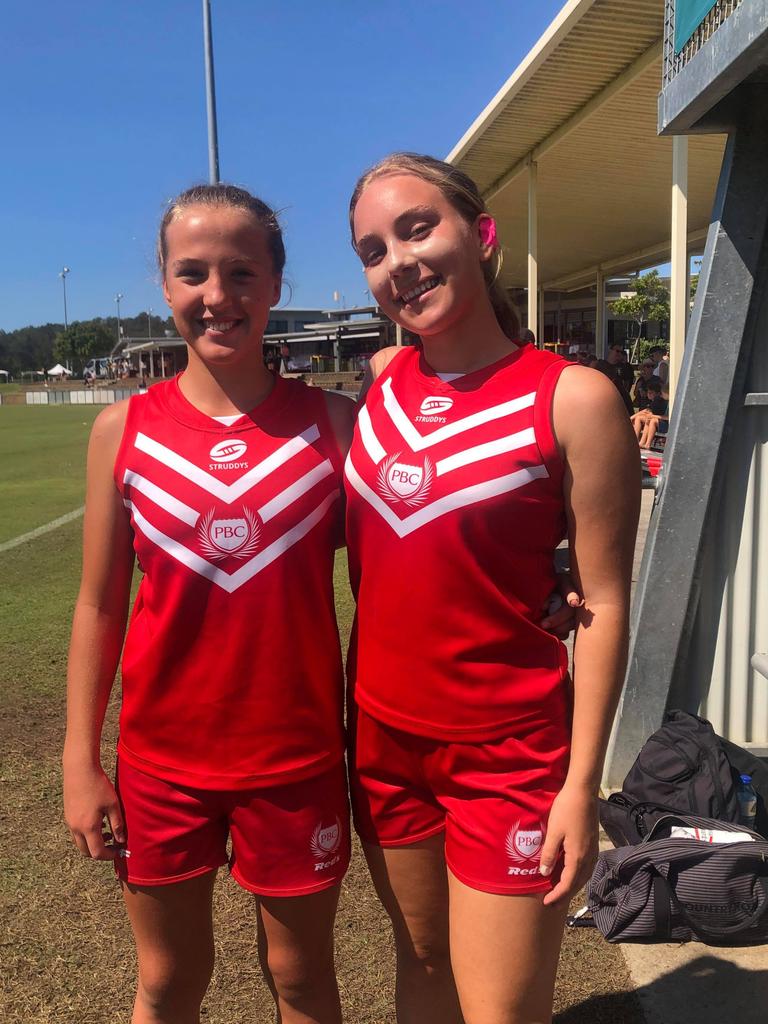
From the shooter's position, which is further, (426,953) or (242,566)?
(426,953)

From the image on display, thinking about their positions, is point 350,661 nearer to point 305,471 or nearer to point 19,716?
point 305,471

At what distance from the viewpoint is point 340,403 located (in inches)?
78.9

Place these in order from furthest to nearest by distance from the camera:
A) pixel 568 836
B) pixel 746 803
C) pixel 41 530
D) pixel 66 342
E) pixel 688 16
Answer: pixel 66 342
pixel 41 530
pixel 746 803
pixel 688 16
pixel 568 836

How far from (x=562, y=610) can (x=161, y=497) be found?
2.77 feet

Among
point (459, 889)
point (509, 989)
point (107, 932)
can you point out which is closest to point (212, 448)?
point (459, 889)

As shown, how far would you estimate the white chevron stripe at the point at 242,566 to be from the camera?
181 centimetres

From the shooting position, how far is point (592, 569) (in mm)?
1704

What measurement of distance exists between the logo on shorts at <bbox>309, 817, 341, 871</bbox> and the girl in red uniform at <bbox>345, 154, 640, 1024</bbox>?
0.30 feet

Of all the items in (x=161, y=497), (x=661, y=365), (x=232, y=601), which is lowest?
(x=232, y=601)

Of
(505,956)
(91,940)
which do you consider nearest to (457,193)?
(505,956)

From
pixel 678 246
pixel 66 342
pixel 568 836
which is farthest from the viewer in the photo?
pixel 66 342

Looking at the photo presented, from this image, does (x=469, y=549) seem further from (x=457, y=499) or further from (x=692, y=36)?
(x=692, y=36)

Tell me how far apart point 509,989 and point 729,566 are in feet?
7.51

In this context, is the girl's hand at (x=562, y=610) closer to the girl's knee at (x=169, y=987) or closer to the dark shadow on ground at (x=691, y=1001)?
the girl's knee at (x=169, y=987)
